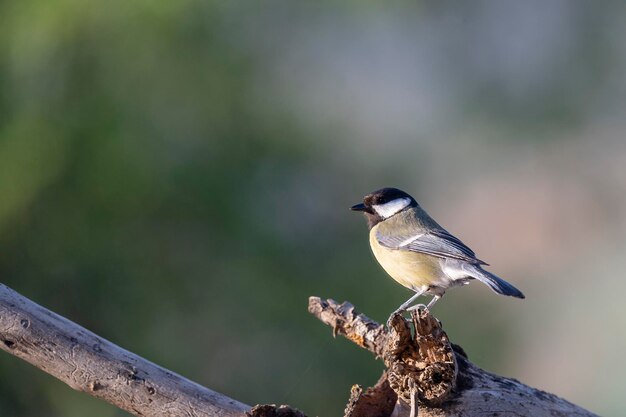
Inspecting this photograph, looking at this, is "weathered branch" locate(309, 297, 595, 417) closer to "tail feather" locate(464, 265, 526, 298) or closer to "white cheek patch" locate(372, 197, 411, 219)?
"tail feather" locate(464, 265, 526, 298)

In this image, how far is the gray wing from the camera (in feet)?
8.20

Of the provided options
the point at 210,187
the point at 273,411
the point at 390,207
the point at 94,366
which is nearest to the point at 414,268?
the point at 390,207

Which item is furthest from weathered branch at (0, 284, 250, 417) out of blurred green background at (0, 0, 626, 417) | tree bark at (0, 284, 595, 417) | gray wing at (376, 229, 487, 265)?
blurred green background at (0, 0, 626, 417)

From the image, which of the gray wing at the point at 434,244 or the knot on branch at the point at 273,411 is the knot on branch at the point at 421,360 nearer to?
the knot on branch at the point at 273,411

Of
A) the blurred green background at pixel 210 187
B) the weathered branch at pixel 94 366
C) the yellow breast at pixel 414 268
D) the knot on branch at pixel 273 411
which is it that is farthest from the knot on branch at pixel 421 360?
the blurred green background at pixel 210 187

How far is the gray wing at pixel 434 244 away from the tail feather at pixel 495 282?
0.03m

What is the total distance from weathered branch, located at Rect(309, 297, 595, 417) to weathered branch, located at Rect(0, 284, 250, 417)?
38 cm

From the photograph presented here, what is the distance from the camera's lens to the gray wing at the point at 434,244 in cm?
250

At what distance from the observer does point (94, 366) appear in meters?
2.02

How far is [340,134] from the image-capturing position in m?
4.67

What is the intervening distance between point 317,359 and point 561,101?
12.4 feet

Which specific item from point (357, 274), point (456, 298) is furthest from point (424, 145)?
point (357, 274)

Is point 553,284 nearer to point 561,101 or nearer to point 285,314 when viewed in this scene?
point 561,101

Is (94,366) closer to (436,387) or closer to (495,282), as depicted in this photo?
(436,387)
